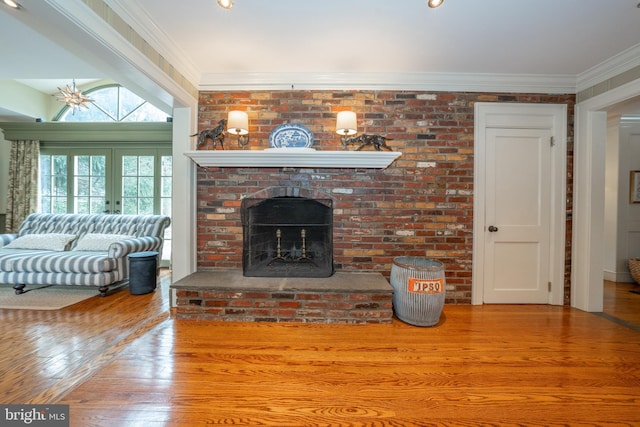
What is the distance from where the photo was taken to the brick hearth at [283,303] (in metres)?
2.23

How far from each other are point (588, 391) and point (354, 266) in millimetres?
1750

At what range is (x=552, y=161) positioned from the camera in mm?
2666

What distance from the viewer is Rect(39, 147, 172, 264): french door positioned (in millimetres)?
4453

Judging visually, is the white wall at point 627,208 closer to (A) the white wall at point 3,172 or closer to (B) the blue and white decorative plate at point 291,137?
(B) the blue and white decorative plate at point 291,137

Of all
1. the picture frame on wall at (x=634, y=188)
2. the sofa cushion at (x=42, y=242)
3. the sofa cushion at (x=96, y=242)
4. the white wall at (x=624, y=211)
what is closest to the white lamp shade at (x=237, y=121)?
the sofa cushion at (x=96, y=242)

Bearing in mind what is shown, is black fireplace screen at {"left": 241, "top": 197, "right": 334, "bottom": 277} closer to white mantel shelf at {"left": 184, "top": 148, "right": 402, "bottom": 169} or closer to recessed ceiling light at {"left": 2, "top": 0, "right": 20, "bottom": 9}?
white mantel shelf at {"left": 184, "top": 148, "right": 402, "bottom": 169}

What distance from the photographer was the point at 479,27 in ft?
6.25

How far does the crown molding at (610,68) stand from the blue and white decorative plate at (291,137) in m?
2.75

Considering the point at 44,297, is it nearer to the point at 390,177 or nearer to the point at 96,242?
the point at 96,242

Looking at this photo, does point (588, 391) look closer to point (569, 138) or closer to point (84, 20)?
point (569, 138)

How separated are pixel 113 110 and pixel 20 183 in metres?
1.96

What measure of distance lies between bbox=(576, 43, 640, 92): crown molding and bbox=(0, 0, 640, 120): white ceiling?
0.10 feet

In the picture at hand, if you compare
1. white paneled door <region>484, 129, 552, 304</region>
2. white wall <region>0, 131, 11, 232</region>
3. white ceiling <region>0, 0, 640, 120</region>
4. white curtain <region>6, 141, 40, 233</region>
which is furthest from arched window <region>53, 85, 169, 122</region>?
white paneled door <region>484, 129, 552, 304</region>

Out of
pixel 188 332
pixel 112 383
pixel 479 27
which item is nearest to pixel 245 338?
pixel 188 332
